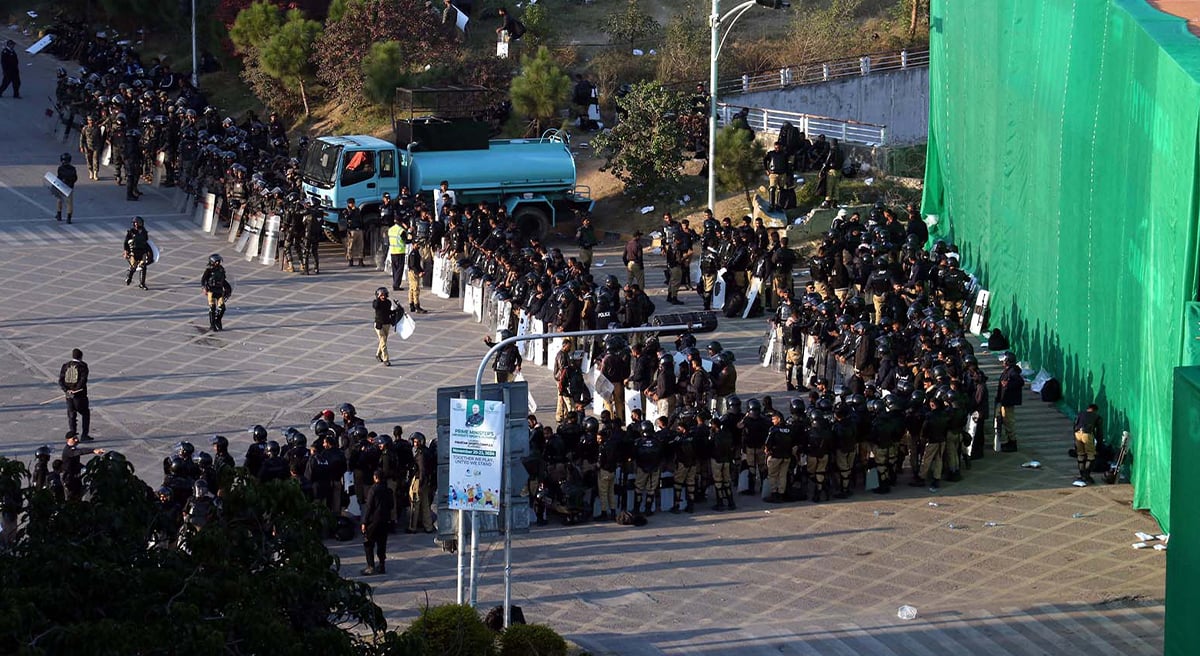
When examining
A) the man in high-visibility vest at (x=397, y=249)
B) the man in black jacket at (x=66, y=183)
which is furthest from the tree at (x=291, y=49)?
the man in high-visibility vest at (x=397, y=249)

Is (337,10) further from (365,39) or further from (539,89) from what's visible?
(539,89)

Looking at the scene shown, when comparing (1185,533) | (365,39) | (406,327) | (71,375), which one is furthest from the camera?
(365,39)

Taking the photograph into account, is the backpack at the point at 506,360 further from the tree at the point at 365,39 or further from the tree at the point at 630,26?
the tree at the point at 630,26

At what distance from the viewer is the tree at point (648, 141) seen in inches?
1394

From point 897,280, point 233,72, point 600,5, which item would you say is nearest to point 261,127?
point 233,72

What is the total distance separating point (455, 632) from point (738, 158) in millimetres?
19893

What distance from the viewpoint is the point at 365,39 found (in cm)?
4178

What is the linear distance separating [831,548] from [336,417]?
7491mm

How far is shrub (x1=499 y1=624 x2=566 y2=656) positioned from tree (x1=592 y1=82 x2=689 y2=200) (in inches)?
751

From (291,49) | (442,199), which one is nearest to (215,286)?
(442,199)

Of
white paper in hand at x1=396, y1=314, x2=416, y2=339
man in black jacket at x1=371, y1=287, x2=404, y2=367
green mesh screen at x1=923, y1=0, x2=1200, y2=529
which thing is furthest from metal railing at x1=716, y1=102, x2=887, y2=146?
white paper in hand at x1=396, y1=314, x2=416, y2=339

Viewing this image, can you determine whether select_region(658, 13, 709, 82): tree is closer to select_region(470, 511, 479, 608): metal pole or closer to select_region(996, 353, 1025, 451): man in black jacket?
select_region(996, 353, 1025, 451): man in black jacket

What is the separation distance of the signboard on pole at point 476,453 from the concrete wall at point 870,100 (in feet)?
83.7

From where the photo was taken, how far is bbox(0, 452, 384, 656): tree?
1117cm
